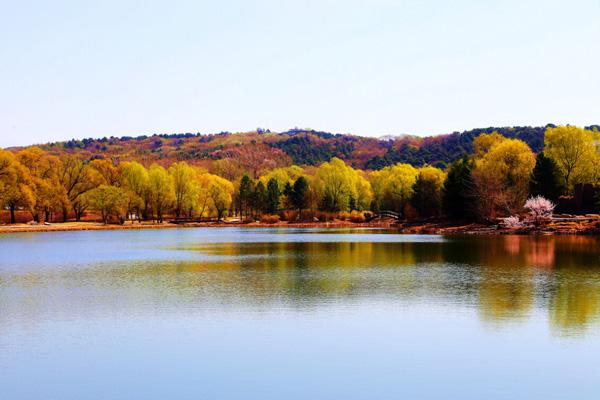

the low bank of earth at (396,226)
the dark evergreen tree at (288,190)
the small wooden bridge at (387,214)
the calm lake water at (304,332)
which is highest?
the dark evergreen tree at (288,190)

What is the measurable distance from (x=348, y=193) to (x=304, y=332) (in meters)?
109

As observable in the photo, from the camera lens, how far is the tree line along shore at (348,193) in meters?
82.9

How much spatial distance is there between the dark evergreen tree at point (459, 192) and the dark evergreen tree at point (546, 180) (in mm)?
8550

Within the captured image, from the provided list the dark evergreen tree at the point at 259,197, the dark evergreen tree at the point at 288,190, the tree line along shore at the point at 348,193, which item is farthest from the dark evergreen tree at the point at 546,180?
the dark evergreen tree at the point at 259,197

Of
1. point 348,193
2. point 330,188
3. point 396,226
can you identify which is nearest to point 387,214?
point 348,193

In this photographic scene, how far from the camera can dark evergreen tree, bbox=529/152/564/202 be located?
8088cm

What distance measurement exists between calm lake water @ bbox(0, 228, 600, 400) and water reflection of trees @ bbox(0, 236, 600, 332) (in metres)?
0.15

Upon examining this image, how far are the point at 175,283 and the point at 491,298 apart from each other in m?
16.7

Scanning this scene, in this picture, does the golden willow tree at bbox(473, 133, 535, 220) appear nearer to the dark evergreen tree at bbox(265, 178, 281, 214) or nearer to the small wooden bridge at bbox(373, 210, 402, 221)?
the small wooden bridge at bbox(373, 210, 402, 221)

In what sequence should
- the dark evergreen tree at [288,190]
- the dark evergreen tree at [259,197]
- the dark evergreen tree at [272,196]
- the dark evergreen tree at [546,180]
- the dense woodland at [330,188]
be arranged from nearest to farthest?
the dark evergreen tree at [546,180] → the dense woodland at [330,188] → the dark evergreen tree at [259,197] → the dark evergreen tree at [272,196] → the dark evergreen tree at [288,190]

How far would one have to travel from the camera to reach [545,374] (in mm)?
16953

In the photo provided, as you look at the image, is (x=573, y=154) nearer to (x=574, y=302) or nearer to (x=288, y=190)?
(x=288, y=190)

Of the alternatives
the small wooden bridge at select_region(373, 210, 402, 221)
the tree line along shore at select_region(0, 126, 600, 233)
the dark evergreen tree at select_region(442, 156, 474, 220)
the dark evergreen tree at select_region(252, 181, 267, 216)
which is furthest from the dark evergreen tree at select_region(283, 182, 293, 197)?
the dark evergreen tree at select_region(442, 156, 474, 220)

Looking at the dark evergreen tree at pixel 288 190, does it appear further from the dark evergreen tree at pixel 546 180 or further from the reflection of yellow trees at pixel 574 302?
the reflection of yellow trees at pixel 574 302
